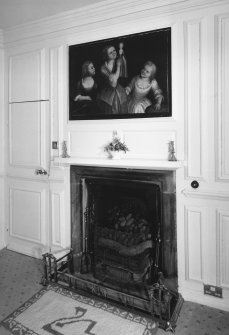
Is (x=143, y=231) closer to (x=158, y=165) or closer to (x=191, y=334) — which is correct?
(x=158, y=165)

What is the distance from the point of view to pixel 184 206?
2.68 metres

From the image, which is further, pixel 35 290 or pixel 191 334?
pixel 35 290

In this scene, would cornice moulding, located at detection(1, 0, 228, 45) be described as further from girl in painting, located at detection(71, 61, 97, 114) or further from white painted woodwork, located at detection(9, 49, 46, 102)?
girl in painting, located at detection(71, 61, 97, 114)

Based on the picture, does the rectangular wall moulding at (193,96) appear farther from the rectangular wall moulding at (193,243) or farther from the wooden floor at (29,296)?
the wooden floor at (29,296)

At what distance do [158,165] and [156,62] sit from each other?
1.03 metres

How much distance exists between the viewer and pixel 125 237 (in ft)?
9.87

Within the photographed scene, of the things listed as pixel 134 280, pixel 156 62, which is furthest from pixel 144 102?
pixel 134 280

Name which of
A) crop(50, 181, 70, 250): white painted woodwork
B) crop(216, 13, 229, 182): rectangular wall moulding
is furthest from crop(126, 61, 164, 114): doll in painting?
crop(50, 181, 70, 250): white painted woodwork

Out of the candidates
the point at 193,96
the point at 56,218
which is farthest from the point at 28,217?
the point at 193,96

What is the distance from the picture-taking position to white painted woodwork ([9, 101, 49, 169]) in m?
3.47

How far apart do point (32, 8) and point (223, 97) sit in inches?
90.5

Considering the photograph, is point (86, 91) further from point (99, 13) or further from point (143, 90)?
point (99, 13)

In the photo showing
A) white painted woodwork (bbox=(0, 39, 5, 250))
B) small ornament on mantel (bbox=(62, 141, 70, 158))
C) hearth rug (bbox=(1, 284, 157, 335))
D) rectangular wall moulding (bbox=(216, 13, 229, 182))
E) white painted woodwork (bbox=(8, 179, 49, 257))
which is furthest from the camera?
white painted woodwork (bbox=(0, 39, 5, 250))

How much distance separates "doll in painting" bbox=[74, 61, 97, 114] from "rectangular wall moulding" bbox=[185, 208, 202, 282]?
1573 millimetres
